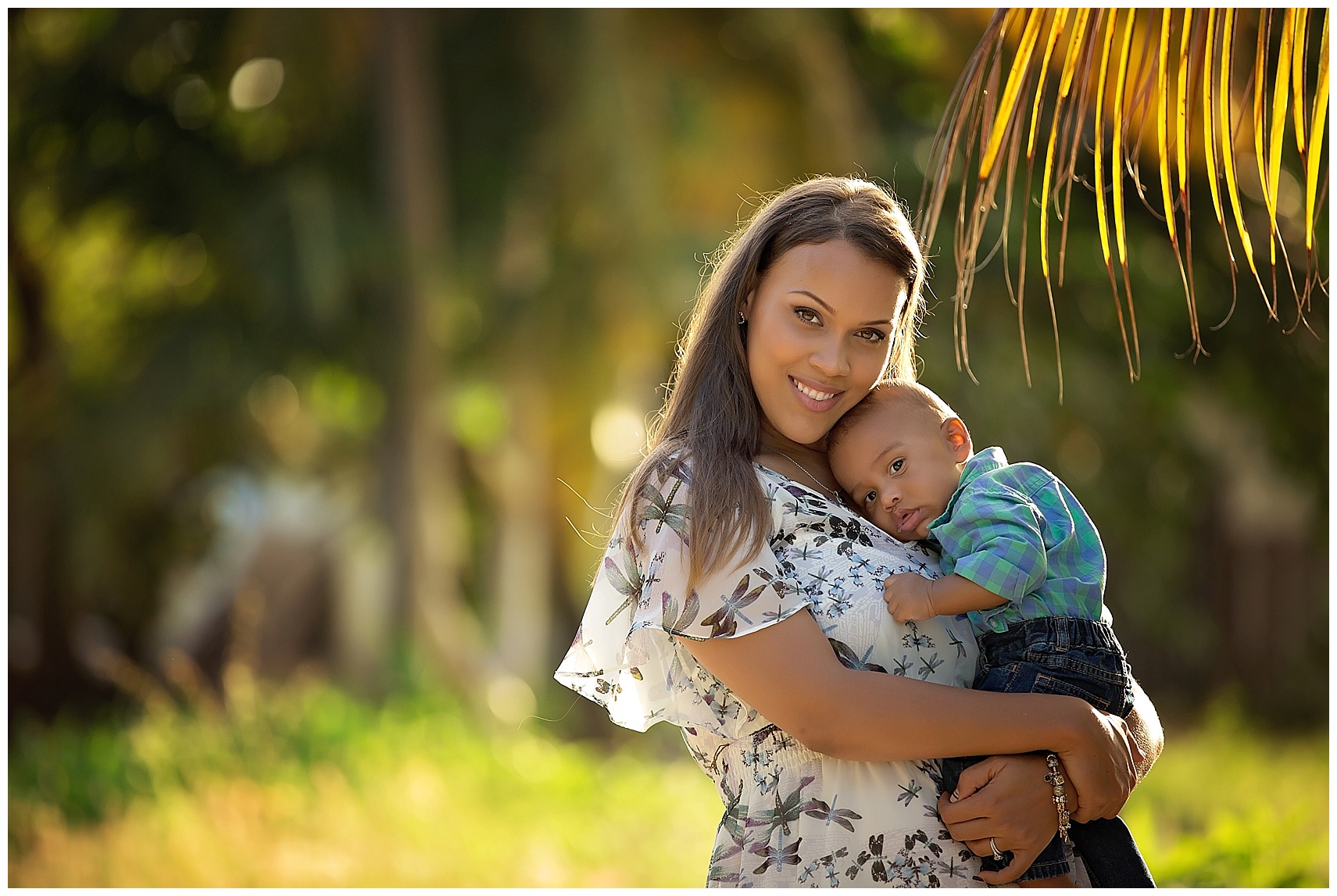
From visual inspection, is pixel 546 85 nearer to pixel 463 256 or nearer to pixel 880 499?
pixel 463 256

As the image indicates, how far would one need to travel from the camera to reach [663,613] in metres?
1.88

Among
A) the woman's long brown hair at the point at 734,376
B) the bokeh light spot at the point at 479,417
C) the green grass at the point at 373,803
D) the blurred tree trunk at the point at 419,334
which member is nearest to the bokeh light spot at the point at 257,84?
the blurred tree trunk at the point at 419,334

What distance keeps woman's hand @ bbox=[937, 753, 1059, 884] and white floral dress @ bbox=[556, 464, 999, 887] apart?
6 cm

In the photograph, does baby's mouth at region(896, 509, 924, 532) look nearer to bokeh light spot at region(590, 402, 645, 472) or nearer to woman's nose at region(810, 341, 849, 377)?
woman's nose at region(810, 341, 849, 377)

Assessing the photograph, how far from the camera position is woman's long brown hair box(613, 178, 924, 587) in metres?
1.89

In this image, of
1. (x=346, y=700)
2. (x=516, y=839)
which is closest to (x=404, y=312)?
(x=346, y=700)

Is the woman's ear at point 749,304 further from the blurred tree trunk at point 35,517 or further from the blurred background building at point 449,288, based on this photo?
the blurred tree trunk at point 35,517

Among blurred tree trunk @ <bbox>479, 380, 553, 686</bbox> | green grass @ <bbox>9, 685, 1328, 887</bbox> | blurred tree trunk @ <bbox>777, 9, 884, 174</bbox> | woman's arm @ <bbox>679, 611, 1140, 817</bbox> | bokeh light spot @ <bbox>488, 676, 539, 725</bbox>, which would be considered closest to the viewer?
woman's arm @ <bbox>679, 611, 1140, 817</bbox>

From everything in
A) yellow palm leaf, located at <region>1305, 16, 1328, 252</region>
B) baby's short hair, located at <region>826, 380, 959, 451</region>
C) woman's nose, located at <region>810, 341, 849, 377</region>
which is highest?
yellow palm leaf, located at <region>1305, 16, 1328, 252</region>

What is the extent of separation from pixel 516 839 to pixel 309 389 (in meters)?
4.60

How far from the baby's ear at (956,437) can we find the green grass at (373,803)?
2.82 m

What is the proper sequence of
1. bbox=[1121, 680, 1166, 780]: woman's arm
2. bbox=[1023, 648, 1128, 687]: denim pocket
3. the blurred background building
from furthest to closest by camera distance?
1. the blurred background building
2. bbox=[1121, 680, 1166, 780]: woman's arm
3. bbox=[1023, 648, 1128, 687]: denim pocket

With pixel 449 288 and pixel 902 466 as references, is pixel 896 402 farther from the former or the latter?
pixel 449 288

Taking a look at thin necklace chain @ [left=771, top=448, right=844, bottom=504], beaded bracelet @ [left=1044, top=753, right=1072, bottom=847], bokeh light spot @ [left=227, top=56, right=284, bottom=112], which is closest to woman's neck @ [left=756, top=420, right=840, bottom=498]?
thin necklace chain @ [left=771, top=448, right=844, bottom=504]
